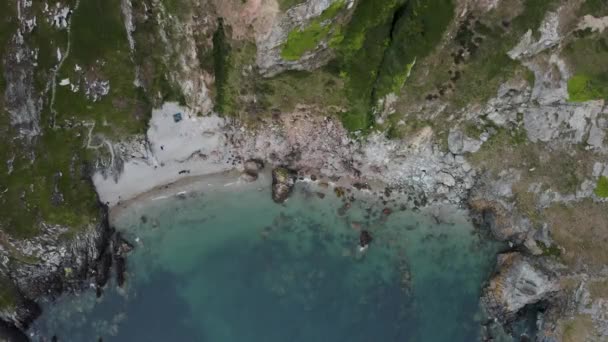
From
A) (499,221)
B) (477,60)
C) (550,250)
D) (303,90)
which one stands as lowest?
(550,250)

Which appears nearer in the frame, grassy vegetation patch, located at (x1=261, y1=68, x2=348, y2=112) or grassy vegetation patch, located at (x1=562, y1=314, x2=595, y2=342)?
grassy vegetation patch, located at (x1=261, y1=68, x2=348, y2=112)

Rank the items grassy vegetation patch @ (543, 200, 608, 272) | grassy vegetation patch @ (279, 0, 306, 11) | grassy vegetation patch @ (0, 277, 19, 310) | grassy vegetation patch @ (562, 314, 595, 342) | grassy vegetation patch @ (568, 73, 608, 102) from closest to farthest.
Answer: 1. grassy vegetation patch @ (279, 0, 306, 11)
2. grassy vegetation patch @ (568, 73, 608, 102)
3. grassy vegetation patch @ (543, 200, 608, 272)
4. grassy vegetation patch @ (562, 314, 595, 342)
5. grassy vegetation patch @ (0, 277, 19, 310)

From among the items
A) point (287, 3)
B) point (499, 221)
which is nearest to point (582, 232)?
point (499, 221)

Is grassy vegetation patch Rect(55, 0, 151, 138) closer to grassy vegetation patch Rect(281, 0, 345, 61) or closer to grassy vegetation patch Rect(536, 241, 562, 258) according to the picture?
grassy vegetation patch Rect(281, 0, 345, 61)

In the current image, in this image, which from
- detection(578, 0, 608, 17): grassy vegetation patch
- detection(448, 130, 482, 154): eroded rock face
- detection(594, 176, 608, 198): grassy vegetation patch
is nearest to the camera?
detection(578, 0, 608, 17): grassy vegetation patch

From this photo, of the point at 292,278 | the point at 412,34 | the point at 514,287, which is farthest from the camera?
the point at 292,278

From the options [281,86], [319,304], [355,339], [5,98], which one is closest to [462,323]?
[355,339]

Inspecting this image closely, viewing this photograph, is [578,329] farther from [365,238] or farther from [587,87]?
[587,87]

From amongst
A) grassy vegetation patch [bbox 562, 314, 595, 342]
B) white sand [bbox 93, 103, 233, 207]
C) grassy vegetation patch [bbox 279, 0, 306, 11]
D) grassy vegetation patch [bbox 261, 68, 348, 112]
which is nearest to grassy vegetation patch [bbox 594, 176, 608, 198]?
grassy vegetation patch [bbox 562, 314, 595, 342]
